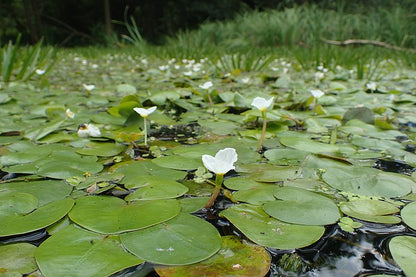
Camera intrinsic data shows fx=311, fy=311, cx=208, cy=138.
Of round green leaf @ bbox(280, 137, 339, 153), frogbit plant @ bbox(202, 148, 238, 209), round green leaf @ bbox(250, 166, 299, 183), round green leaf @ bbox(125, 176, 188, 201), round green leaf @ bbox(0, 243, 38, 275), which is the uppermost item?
frogbit plant @ bbox(202, 148, 238, 209)

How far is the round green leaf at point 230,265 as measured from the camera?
1.31 ft

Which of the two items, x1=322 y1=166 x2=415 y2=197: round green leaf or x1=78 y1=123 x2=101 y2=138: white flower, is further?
x1=78 y1=123 x2=101 y2=138: white flower

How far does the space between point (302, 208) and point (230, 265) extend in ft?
0.63

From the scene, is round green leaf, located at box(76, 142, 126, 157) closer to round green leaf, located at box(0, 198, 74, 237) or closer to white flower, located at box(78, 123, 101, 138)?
white flower, located at box(78, 123, 101, 138)

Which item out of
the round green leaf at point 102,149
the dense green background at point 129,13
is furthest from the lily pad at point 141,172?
the dense green background at point 129,13

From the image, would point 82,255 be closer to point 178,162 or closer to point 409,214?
point 178,162

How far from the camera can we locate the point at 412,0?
7.30 m

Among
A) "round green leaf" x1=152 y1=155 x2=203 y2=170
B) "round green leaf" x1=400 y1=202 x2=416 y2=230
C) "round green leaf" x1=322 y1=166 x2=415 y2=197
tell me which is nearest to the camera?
"round green leaf" x1=400 y1=202 x2=416 y2=230

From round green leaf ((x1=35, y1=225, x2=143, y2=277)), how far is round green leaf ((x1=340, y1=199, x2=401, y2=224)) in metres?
0.38

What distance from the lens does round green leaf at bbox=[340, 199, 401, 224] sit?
53cm

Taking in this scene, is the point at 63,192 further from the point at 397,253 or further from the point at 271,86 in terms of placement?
the point at 271,86

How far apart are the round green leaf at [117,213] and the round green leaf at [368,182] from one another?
13.8 inches

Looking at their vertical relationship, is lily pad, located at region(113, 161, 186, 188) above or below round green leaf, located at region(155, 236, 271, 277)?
below

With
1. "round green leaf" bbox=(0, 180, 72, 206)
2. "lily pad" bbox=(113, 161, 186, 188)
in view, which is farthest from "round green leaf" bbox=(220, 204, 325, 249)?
"round green leaf" bbox=(0, 180, 72, 206)
